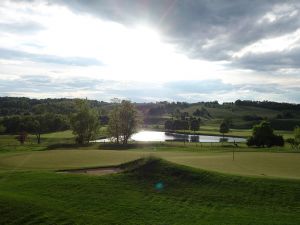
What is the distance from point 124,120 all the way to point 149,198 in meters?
56.4

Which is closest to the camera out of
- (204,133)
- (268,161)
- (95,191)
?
(95,191)

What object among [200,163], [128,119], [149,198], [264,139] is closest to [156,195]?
[149,198]

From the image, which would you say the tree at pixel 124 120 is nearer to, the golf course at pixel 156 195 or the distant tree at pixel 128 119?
the distant tree at pixel 128 119

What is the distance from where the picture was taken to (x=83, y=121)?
7731cm

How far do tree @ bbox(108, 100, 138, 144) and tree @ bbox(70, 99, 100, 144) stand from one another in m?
4.42

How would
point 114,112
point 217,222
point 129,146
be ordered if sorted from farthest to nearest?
1. point 114,112
2. point 129,146
3. point 217,222

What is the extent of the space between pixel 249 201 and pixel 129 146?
44.8 metres

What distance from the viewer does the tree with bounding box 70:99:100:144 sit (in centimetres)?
7719

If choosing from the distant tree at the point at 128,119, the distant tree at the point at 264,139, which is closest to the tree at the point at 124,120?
the distant tree at the point at 128,119

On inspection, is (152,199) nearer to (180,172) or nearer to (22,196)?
(180,172)

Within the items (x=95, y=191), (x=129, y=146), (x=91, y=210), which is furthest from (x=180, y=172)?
(x=129, y=146)

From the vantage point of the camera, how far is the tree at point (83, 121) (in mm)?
77188

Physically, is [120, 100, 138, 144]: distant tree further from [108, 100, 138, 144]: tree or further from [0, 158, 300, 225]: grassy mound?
[0, 158, 300, 225]: grassy mound

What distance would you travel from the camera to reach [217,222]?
1820 cm
